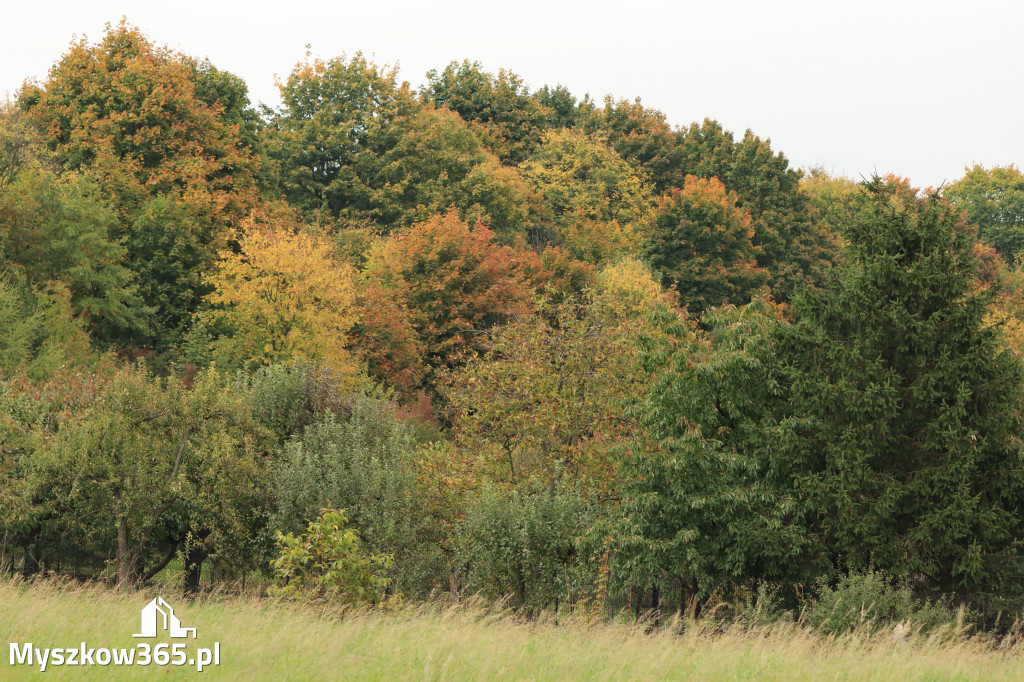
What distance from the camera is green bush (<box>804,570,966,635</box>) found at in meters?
15.9

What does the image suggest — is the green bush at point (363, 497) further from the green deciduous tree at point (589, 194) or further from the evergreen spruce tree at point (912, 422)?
the green deciduous tree at point (589, 194)

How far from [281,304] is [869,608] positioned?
95.6 feet

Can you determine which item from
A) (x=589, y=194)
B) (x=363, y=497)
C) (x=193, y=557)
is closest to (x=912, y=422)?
(x=363, y=497)

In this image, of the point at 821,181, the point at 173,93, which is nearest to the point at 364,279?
the point at 173,93

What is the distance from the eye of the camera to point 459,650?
38.9ft

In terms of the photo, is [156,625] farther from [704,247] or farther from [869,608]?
[704,247]

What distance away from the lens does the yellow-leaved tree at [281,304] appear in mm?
38875

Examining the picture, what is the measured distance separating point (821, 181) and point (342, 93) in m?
50.6

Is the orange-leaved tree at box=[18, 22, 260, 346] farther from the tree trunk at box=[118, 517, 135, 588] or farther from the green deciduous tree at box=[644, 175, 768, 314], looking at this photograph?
the green deciduous tree at box=[644, 175, 768, 314]

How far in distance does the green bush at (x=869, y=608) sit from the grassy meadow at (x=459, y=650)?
105 centimetres

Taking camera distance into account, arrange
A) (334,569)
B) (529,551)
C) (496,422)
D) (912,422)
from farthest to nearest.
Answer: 1. (496,422)
2. (529,551)
3. (912,422)
4. (334,569)

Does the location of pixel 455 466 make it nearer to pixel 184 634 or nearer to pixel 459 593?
pixel 459 593

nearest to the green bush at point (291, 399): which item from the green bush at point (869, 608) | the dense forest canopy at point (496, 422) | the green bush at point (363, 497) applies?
the dense forest canopy at point (496, 422)

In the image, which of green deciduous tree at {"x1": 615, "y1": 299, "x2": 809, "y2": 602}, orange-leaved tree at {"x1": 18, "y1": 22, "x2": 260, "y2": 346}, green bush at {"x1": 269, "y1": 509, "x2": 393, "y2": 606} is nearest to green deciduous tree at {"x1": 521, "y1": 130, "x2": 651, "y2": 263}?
orange-leaved tree at {"x1": 18, "y1": 22, "x2": 260, "y2": 346}
